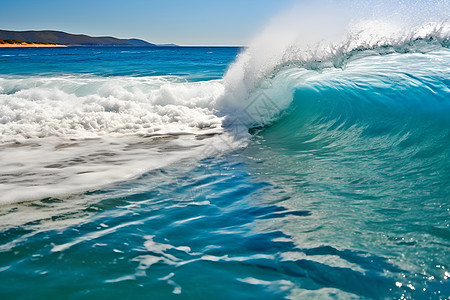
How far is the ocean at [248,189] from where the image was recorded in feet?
8.21

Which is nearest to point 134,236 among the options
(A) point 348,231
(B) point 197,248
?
(B) point 197,248

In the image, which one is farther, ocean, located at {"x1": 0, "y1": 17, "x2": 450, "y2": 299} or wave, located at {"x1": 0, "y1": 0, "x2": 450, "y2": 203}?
wave, located at {"x1": 0, "y1": 0, "x2": 450, "y2": 203}

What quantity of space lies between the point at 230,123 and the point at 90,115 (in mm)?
3028

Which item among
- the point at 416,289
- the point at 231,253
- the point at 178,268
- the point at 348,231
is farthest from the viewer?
the point at 348,231

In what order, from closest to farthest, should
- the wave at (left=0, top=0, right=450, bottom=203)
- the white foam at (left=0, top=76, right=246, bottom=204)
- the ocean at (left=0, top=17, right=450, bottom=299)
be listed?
the ocean at (left=0, top=17, right=450, bottom=299) → the white foam at (left=0, top=76, right=246, bottom=204) → the wave at (left=0, top=0, right=450, bottom=203)

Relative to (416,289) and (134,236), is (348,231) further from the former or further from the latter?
(134,236)

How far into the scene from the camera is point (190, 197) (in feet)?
13.3

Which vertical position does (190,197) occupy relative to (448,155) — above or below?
below

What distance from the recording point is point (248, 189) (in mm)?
4262

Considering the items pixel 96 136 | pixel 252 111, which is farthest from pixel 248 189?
pixel 252 111

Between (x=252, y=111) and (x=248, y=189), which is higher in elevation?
(x=252, y=111)

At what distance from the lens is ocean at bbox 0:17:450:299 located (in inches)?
98.5

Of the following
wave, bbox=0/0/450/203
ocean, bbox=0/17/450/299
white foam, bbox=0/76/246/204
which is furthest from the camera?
wave, bbox=0/0/450/203

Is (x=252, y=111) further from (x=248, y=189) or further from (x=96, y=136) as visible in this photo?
(x=248, y=189)
